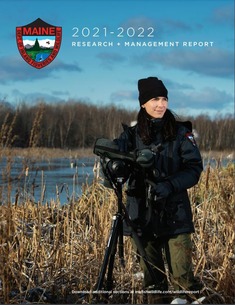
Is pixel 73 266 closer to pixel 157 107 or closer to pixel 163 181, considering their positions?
pixel 163 181

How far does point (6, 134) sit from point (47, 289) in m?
1.06

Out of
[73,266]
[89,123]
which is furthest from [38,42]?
[89,123]

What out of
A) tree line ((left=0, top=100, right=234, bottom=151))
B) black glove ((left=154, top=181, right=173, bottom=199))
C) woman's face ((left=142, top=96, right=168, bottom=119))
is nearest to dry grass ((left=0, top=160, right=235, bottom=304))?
black glove ((left=154, top=181, right=173, bottom=199))

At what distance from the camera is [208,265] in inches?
166

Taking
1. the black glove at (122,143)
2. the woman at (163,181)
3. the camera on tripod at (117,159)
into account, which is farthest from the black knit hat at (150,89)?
the camera on tripod at (117,159)

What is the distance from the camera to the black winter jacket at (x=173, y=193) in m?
2.98

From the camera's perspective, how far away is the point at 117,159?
9.48 feet

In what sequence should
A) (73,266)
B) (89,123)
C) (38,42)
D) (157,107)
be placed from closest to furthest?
(157,107)
(73,266)
(38,42)
(89,123)

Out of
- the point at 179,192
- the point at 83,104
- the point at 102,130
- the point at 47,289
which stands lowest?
the point at 47,289

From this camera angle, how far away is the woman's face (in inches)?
122

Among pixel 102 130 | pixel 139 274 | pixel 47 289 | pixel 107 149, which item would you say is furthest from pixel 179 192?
pixel 102 130

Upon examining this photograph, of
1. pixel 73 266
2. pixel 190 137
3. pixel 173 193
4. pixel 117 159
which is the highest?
pixel 190 137

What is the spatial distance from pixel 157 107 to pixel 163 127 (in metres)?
0.13

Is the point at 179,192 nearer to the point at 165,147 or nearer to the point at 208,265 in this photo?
the point at 165,147
